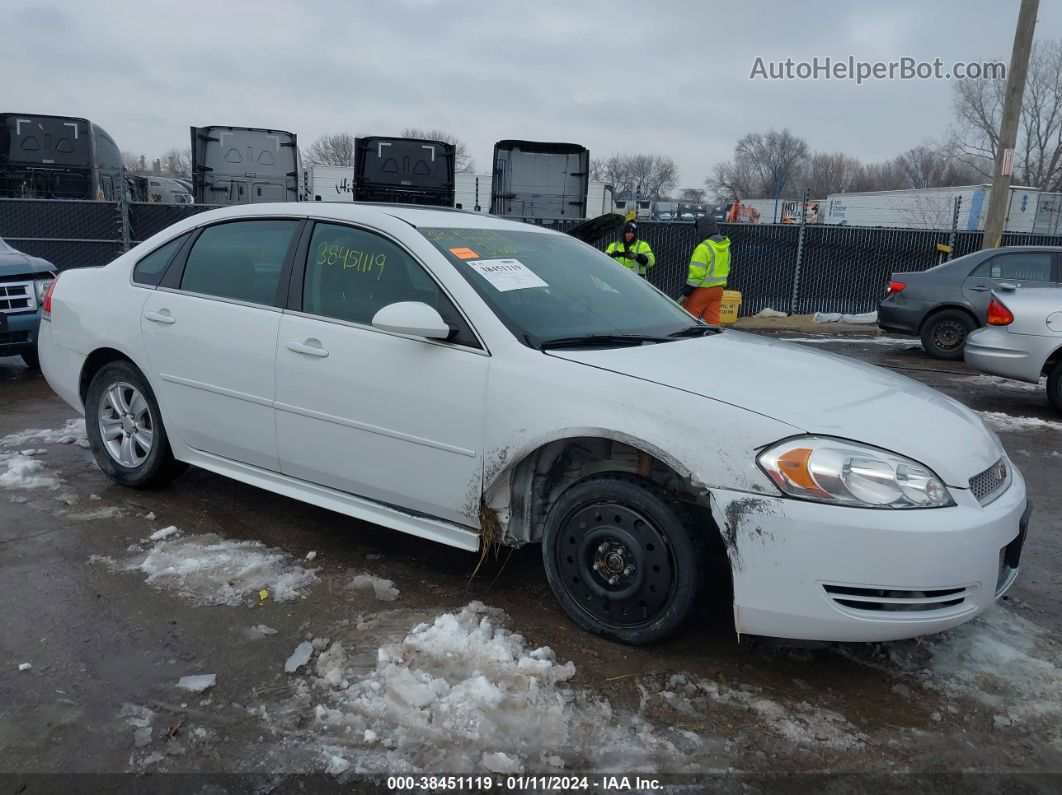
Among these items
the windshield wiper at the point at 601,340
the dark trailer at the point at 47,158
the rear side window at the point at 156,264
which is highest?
the dark trailer at the point at 47,158

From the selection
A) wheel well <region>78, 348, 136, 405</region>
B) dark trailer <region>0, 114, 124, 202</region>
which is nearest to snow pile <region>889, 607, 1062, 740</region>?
wheel well <region>78, 348, 136, 405</region>

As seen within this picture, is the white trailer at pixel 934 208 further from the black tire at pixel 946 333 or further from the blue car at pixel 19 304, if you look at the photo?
the blue car at pixel 19 304

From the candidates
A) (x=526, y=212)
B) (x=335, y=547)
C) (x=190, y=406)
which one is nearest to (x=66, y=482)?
(x=190, y=406)

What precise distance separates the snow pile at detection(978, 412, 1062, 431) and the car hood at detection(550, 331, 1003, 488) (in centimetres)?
393

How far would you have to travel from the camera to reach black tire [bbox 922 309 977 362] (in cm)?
1042

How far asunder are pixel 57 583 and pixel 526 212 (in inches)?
556

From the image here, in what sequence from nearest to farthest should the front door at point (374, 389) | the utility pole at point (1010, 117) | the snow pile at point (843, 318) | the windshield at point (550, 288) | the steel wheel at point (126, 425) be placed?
the front door at point (374, 389)
the windshield at point (550, 288)
the steel wheel at point (126, 425)
the utility pole at point (1010, 117)
the snow pile at point (843, 318)

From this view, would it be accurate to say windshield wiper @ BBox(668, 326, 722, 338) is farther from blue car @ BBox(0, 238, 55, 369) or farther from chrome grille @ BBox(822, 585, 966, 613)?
blue car @ BBox(0, 238, 55, 369)

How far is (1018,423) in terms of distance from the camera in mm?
6918

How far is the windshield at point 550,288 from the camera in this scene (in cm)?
335

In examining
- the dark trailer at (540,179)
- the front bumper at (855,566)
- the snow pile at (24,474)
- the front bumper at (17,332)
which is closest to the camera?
the front bumper at (855,566)

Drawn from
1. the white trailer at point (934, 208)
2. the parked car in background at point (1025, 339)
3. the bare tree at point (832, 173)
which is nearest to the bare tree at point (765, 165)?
the bare tree at point (832, 173)

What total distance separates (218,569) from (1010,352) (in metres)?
6.84

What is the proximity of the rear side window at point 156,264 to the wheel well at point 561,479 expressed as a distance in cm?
239
